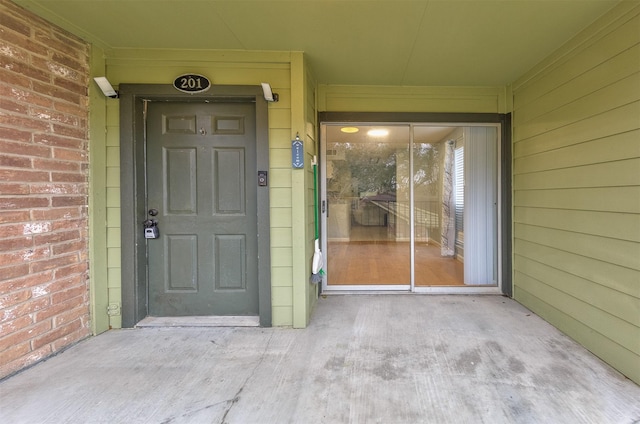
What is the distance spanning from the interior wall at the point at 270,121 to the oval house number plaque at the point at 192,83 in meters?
0.05

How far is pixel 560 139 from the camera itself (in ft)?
8.52

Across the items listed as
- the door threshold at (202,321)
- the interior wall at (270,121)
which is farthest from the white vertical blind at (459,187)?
the door threshold at (202,321)

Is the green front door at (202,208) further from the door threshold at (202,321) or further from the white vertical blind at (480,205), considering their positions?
the white vertical blind at (480,205)

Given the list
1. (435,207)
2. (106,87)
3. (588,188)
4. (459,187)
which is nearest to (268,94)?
(106,87)

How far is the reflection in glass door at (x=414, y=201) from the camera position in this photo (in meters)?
3.58

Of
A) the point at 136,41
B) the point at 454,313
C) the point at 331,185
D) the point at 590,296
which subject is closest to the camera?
the point at 590,296

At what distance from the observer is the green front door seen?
2770mm

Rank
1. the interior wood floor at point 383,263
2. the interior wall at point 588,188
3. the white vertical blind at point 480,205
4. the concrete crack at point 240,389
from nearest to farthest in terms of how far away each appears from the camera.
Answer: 1. the concrete crack at point 240,389
2. the interior wall at point 588,188
3. the white vertical blind at point 480,205
4. the interior wood floor at point 383,263

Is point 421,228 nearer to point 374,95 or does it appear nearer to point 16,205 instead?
point 374,95

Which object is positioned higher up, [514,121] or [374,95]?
[374,95]

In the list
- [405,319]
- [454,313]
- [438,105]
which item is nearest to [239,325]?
[405,319]

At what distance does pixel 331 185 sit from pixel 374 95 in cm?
112

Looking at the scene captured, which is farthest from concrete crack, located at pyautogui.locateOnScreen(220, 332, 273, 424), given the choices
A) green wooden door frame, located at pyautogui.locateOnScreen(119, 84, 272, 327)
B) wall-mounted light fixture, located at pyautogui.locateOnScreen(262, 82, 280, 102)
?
wall-mounted light fixture, located at pyautogui.locateOnScreen(262, 82, 280, 102)

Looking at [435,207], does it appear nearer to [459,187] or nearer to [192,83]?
[459,187]
